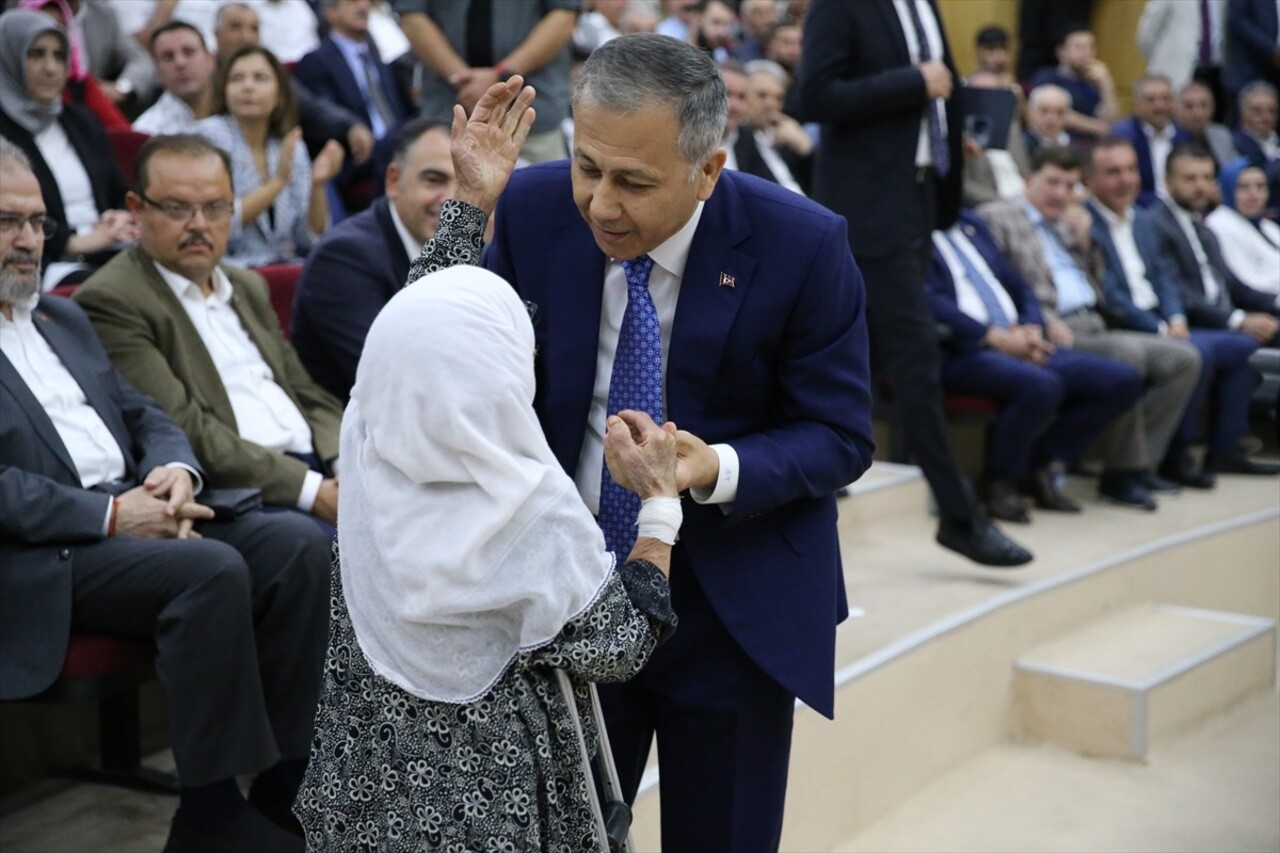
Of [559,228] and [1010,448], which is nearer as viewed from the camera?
[559,228]

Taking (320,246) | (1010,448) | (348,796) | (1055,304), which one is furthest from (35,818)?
(1055,304)

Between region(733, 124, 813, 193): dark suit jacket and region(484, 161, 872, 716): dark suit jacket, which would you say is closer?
region(484, 161, 872, 716): dark suit jacket

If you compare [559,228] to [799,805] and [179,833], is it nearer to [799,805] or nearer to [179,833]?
[179,833]

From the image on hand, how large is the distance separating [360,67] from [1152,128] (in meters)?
4.07

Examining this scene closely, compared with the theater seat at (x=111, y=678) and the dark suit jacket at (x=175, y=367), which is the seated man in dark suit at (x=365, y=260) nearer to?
the dark suit jacket at (x=175, y=367)

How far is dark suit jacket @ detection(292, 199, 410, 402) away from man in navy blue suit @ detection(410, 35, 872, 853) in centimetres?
164

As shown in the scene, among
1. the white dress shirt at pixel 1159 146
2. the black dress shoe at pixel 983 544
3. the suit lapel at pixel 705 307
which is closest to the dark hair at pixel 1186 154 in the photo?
the white dress shirt at pixel 1159 146

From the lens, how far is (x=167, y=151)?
10.3ft

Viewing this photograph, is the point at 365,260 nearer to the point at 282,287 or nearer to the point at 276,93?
the point at 282,287

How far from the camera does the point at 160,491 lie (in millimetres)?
2670

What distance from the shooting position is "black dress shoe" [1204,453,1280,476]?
18.9 ft

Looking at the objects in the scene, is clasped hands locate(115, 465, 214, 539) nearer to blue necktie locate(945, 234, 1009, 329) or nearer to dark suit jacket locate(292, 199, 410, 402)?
dark suit jacket locate(292, 199, 410, 402)

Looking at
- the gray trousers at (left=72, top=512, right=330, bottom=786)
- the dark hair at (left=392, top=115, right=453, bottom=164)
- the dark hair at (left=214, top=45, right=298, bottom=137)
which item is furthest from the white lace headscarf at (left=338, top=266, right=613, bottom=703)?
the dark hair at (left=214, top=45, right=298, bottom=137)

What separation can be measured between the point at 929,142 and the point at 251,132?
81.4 inches
